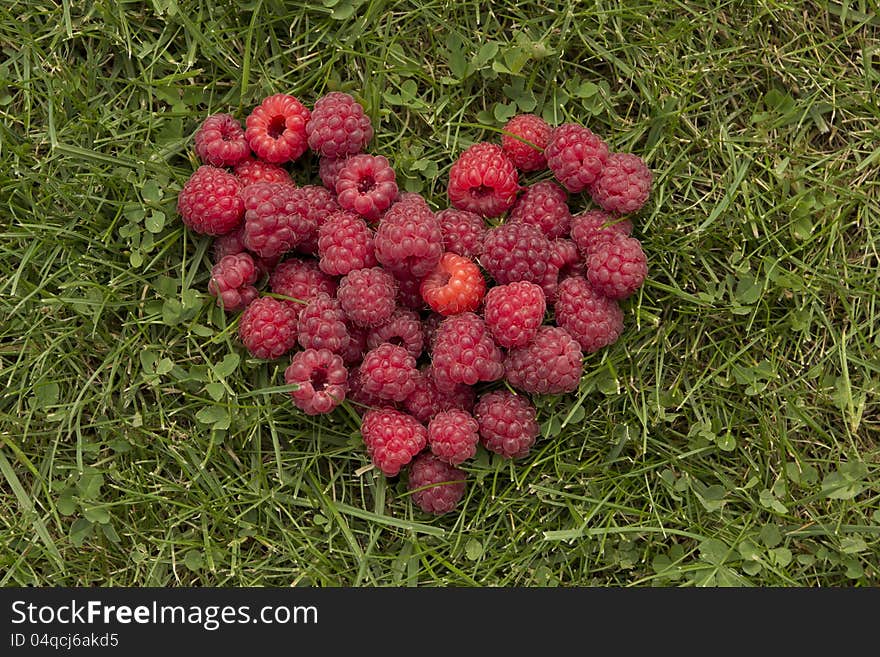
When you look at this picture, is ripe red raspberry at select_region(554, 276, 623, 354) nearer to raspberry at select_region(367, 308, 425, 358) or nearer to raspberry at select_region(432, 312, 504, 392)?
raspberry at select_region(432, 312, 504, 392)

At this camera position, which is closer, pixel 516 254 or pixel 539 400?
pixel 516 254

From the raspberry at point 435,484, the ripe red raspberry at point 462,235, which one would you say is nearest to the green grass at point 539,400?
the raspberry at point 435,484

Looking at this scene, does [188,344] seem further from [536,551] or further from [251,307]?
[536,551]

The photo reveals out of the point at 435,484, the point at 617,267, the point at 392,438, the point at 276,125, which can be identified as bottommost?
the point at 435,484

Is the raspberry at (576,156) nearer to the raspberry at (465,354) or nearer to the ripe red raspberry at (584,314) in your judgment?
the ripe red raspberry at (584,314)

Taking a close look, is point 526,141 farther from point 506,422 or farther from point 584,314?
point 506,422

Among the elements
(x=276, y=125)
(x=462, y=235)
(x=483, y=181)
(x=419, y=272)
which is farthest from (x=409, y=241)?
(x=276, y=125)

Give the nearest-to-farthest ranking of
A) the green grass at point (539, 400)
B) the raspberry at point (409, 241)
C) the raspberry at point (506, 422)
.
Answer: the raspberry at point (409, 241)
the raspberry at point (506, 422)
the green grass at point (539, 400)
